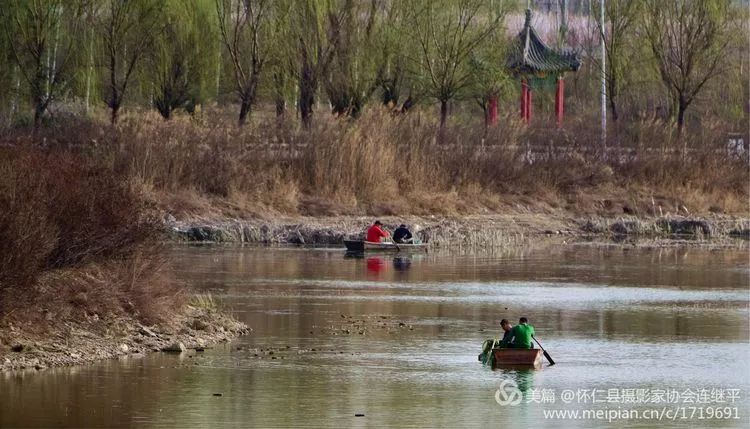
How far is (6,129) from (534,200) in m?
17.3

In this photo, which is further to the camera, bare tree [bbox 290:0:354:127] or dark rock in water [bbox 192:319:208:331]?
bare tree [bbox 290:0:354:127]

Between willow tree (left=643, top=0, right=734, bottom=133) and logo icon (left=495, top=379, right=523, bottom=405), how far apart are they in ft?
126

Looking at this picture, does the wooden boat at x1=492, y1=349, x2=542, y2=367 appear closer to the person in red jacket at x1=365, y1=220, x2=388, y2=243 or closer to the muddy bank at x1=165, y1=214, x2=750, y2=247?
the person in red jacket at x1=365, y1=220, x2=388, y2=243

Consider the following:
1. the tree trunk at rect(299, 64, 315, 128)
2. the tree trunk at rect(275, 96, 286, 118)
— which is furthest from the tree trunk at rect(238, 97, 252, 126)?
the tree trunk at rect(299, 64, 315, 128)

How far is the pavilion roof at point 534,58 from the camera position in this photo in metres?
64.2

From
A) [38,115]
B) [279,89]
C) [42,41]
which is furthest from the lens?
[279,89]

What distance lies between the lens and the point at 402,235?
43562mm

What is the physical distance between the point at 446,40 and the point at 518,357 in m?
35.8

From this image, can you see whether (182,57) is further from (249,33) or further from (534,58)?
(534,58)

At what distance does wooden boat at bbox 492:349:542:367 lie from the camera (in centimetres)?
2323

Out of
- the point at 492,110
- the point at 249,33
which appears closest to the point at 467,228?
the point at 249,33

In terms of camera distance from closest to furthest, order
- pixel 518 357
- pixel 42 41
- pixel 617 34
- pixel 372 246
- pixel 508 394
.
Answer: pixel 508 394 < pixel 518 357 < pixel 372 246 < pixel 42 41 < pixel 617 34

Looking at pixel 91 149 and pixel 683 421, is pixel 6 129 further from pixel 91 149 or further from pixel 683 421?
pixel 683 421

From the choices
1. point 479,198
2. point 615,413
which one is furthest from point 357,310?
point 479,198
